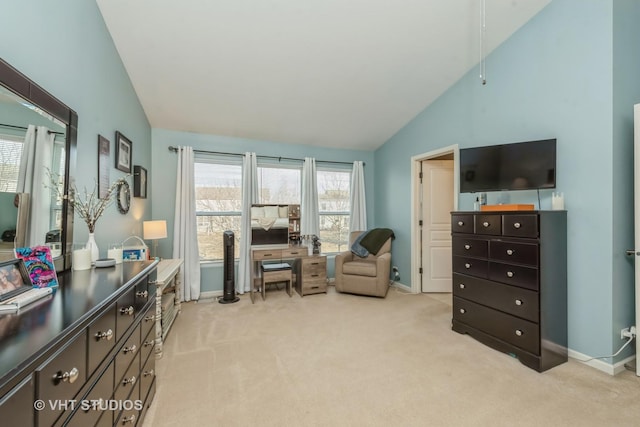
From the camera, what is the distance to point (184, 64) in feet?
9.21

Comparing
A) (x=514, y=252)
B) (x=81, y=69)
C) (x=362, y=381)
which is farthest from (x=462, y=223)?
(x=81, y=69)

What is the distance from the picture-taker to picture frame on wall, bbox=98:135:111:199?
2.23 metres

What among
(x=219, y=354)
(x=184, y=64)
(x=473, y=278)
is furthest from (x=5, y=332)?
(x=473, y=278)

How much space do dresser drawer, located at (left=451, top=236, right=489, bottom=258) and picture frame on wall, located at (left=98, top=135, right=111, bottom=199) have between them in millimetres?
3254

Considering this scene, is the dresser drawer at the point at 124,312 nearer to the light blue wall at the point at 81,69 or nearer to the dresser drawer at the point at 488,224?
the light blue wall at the point at 81,69

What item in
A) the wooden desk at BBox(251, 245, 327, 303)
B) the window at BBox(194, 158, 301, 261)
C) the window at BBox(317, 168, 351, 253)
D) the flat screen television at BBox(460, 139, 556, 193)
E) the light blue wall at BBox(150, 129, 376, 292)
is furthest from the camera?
the window at BBox(317, 168, 351, 253)

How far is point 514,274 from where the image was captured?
2.32 m

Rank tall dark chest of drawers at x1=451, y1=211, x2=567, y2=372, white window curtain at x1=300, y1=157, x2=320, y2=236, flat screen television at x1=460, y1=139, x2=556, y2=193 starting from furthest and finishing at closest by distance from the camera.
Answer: white window curtain at x1=300, y1=157, x2=320, y2=236, flat screen television at x1=460, y1=139, x2=556, y2=193, tall dark chest of drawers at x1=451, y1=211, x2=567, y2=372

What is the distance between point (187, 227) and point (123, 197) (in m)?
1.16

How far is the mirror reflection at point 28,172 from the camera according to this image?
4.00ft

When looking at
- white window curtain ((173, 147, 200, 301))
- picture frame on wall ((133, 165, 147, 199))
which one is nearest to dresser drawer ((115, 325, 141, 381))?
picture frame on wall ((133, 165, 147, 199))

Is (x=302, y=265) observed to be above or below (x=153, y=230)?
below

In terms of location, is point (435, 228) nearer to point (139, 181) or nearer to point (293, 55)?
point (293, 55)

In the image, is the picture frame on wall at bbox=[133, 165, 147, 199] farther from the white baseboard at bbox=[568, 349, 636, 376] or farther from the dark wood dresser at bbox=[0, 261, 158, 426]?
the white baseboard at bbox=[568, 349, 636, 376]
